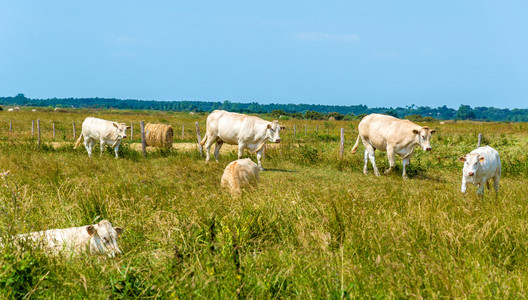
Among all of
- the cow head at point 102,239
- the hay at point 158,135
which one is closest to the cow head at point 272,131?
the hay at point 158,135

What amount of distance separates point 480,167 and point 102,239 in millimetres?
6806

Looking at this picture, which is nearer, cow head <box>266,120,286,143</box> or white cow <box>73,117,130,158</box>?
cow head <box>266,120,286,143</box>

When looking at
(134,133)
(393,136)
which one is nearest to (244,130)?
(393,136)

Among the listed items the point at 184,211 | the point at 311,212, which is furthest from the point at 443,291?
the point at 184,211

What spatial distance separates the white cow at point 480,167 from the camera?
8.25 meters

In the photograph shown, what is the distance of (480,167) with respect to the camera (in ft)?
27.6

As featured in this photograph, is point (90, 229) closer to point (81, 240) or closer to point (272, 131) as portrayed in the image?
point (81, 240)

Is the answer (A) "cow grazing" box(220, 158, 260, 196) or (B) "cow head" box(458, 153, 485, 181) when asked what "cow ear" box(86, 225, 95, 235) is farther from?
(B) "cow head" box(458, 153, 485, 181)

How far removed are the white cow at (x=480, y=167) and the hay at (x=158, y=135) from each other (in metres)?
13.4

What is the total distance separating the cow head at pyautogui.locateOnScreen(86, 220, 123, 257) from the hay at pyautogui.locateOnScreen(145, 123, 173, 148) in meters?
15.1

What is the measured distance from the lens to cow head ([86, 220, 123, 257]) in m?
4.44

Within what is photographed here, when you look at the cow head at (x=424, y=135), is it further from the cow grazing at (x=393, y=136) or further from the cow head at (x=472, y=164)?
the cow head at (x=472, y=164)

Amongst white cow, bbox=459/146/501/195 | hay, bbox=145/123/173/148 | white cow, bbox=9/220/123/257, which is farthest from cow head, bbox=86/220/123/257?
hay, bbox=145/123/173/148

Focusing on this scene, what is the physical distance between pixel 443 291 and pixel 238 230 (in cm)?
195
